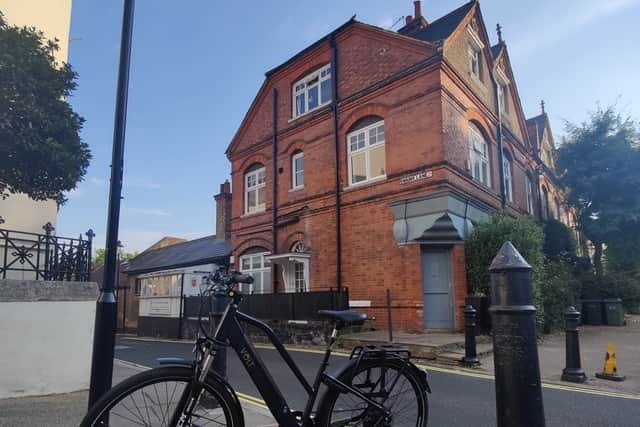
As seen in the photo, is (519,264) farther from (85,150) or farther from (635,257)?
(635,257)

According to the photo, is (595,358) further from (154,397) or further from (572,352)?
(154,397)

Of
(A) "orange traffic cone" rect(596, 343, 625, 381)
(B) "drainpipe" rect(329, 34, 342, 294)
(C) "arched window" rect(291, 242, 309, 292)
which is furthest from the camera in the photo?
(C) "arched window" rect(291, 242, 309, 292)

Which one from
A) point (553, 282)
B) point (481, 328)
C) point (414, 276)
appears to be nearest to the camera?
point (481, 328)

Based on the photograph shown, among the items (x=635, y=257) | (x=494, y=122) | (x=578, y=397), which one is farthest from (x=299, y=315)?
(x=635, y=257)

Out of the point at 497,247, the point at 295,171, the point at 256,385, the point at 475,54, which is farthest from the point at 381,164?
the point at 256,385

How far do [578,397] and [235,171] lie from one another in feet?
55.8

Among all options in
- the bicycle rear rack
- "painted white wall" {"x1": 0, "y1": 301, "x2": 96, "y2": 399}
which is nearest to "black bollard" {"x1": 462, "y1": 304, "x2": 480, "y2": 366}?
the bicycle rear rack

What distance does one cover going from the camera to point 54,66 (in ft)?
24.8

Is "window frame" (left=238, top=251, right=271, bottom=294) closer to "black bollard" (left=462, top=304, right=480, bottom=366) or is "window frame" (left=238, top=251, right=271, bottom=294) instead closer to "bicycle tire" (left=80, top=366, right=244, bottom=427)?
"black bollard" (left=462, top=304, right=480, bottom=366)

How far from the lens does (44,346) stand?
5.61m

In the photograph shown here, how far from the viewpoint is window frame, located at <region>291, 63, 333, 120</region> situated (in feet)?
54.9

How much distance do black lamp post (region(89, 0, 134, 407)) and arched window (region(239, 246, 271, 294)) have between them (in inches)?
563

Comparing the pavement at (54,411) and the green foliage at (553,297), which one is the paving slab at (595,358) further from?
the pavement at (54,411)

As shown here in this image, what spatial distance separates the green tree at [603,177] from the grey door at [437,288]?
12.3 meters
